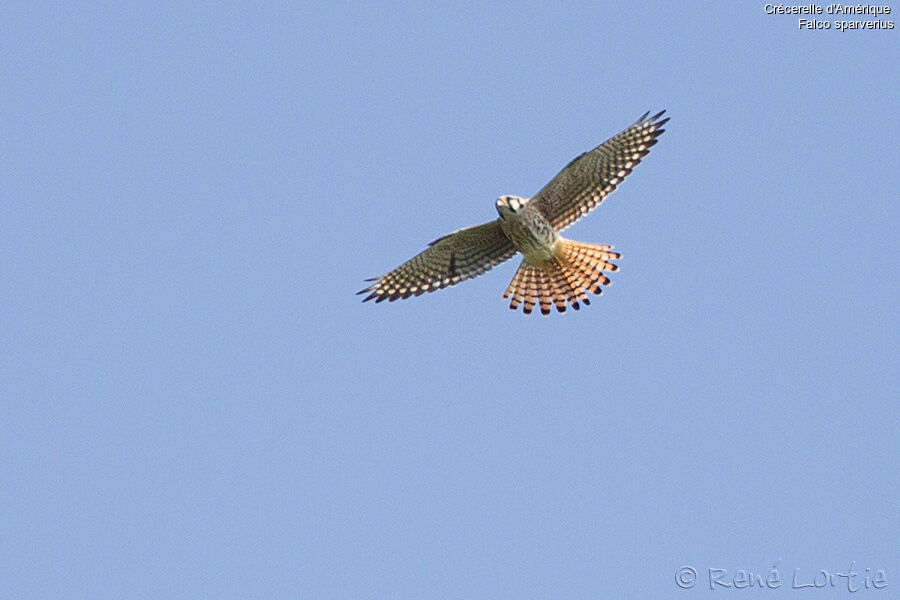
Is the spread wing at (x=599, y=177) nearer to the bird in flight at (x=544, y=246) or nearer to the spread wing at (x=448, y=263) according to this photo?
the bird in flight at (x=544, y=246)

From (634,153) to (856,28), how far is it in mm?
3213

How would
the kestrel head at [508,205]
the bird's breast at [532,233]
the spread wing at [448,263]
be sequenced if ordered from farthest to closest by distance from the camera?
the spread wing at [448,263], the bird's breast at [532,233], the kestrel head at [508,205]

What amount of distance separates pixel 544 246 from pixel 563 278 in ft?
1.68

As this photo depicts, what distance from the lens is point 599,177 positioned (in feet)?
67.5

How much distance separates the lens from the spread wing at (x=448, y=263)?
20859 millimetres

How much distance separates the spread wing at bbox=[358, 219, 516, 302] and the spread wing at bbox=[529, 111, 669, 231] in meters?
0.59

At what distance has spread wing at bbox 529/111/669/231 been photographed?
2048 cm

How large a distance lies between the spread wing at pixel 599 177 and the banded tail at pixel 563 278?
319 mm

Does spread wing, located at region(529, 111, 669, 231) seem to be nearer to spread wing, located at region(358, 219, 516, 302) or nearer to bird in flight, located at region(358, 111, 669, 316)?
bird in flight, located at region(358, 111, 669, 316)

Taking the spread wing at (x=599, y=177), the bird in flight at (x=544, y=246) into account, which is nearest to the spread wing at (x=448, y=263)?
the bird in flight at (x=544, y=246)

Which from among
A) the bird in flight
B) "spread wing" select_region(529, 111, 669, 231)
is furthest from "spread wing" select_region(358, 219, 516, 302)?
"spread wing" select_region(529, 111, 669, 231)

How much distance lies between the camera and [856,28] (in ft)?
72.2

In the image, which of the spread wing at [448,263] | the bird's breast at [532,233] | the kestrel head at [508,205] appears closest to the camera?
the kestrel head at [508,205]

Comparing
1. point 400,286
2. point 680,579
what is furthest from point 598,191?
point 680,579
